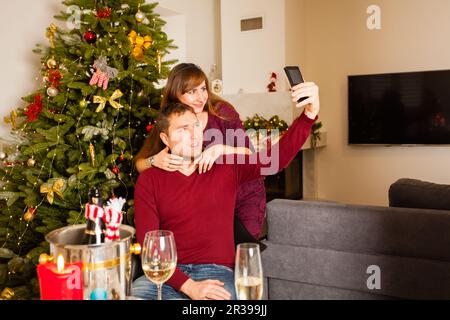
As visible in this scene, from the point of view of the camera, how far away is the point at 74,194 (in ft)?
7.45

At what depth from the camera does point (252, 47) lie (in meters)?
5.61

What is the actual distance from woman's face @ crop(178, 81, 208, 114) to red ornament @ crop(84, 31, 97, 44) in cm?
65

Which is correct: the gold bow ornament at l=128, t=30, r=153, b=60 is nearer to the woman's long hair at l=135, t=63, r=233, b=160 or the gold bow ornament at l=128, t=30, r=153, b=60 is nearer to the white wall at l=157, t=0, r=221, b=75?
the woman's long hair at l=135, t=63, r=233, b=160

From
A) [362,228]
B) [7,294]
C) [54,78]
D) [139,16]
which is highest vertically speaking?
[139,16]

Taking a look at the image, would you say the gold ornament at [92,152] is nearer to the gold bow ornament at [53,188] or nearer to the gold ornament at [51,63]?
the gold bow ornament at [53,188]

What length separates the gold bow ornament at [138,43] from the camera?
7.63 ft

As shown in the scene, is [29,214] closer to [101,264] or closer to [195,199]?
[195,199]

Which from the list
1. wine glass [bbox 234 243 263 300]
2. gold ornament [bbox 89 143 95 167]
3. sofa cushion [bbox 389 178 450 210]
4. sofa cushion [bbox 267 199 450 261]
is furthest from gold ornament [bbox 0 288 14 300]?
sofa cushion [bbox 389 178 450 210]

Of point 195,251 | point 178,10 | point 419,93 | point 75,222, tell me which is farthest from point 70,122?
point 419,93

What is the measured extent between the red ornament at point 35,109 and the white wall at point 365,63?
440 cm

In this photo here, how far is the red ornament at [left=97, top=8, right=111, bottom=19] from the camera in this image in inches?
90.2

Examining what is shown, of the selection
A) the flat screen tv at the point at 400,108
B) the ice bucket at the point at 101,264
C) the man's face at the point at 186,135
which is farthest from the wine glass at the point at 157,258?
the flat screen tv at the point at 400,108

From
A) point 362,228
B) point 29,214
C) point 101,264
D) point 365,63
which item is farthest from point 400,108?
point 101,264

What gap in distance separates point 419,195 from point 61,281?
5.97 feet
